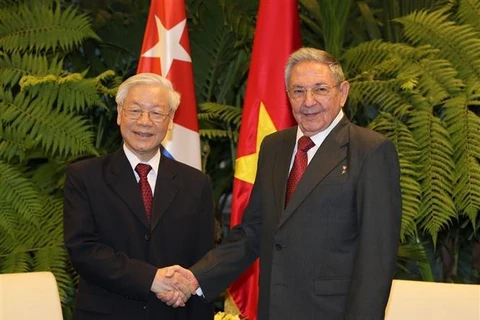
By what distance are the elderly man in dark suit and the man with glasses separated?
29 cm

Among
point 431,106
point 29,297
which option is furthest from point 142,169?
point 431,106

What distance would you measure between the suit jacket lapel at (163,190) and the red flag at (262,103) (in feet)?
3.88

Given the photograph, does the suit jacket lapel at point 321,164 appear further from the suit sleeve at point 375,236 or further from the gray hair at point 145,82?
the gray hair at point 145,82

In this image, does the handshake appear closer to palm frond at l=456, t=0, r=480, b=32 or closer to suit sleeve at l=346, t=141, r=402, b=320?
suit sleeve at l=346, t=141, r=402, b=320

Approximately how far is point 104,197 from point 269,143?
588mm

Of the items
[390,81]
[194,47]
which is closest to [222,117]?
[194,47]

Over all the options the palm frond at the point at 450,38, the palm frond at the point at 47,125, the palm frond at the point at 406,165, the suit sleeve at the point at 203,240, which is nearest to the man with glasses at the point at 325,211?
the suit sleeve at the point at 203,240

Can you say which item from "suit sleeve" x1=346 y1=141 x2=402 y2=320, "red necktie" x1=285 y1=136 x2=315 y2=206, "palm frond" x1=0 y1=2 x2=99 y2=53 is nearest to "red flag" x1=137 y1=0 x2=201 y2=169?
"palm frond" x1=0 y1=2 x2=99 y2=53

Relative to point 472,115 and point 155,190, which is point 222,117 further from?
point 155,190

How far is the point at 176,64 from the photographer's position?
4301mm

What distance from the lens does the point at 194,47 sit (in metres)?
5.26

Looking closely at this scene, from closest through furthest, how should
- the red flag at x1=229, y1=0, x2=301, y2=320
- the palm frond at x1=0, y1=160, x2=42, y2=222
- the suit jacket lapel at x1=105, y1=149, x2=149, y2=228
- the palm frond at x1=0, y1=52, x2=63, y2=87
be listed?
the suit jacket lapel at x1=105, y1=149, x2=149, y2=228
the red flag at x1=229, y1=0, x2=301, y2=320
the palm frond at x1=0, y1=160, x2=42, y2=222
the palm frond at x1=0, y1=52, x2=63, y2=87

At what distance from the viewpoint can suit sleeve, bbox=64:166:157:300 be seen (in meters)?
2.74

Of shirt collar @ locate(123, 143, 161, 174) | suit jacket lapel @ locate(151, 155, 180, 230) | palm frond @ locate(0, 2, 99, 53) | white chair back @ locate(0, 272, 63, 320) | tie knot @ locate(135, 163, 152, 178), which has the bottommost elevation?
white chair back @ locate(0, 272, 63, 320)
